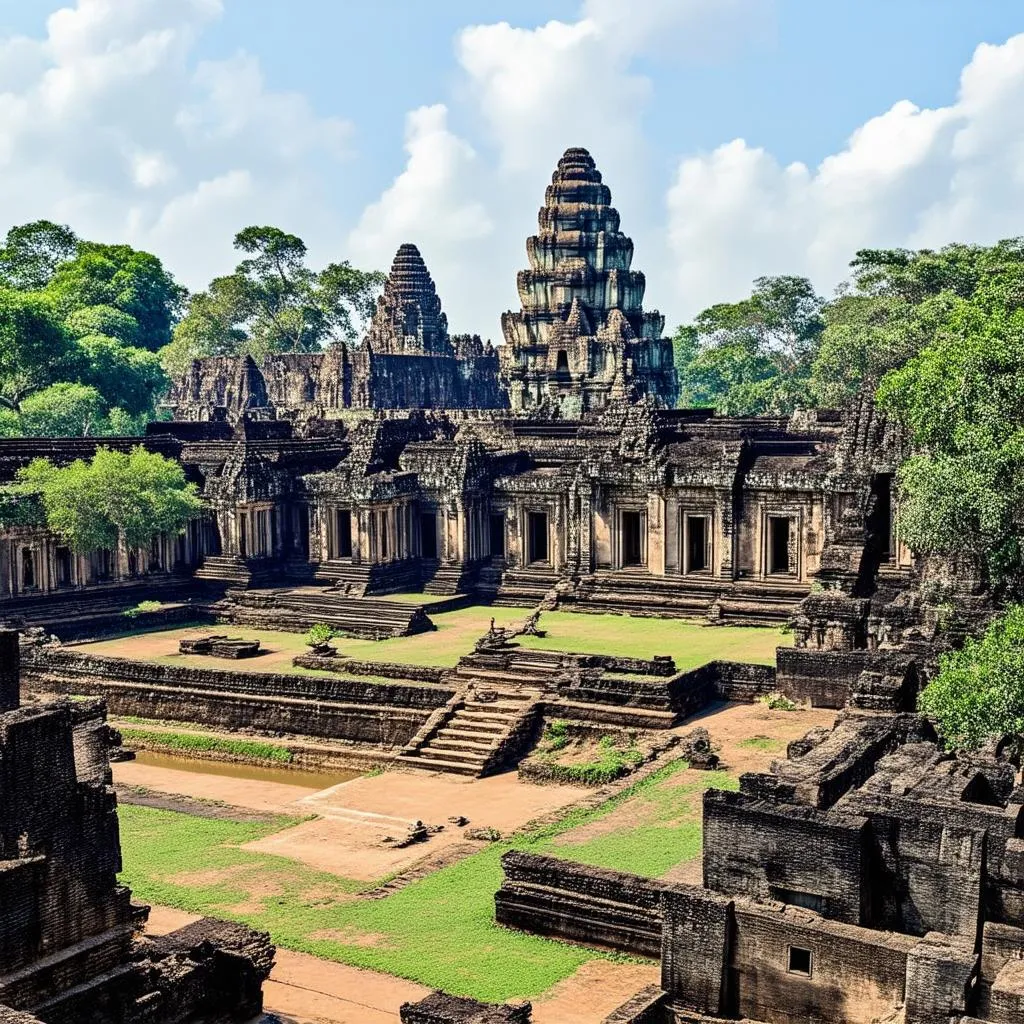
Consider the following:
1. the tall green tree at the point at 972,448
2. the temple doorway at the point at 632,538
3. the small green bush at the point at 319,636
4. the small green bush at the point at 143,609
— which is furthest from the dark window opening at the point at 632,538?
the small green bush at the point at 143,609

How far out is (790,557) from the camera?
39.6m

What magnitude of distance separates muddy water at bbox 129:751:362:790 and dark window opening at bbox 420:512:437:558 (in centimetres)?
1630

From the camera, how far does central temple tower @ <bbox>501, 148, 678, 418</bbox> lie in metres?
69.1

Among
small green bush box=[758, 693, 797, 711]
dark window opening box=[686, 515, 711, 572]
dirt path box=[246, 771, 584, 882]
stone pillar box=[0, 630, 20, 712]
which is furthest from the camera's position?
dark window opening box=[686, 515, 711, 572]

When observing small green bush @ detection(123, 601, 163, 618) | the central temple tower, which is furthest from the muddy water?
the central temple tower

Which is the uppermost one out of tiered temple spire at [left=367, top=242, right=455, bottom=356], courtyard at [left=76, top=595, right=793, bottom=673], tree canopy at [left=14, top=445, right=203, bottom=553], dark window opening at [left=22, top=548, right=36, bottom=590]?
tiered temple spire at [left=367, top=242, right=455, bottom=356]

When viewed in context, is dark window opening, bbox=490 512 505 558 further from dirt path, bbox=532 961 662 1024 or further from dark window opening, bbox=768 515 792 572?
dirt path, bbox=532 961 662 1024

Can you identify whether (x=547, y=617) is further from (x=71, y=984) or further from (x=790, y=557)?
(x=71, y=984)

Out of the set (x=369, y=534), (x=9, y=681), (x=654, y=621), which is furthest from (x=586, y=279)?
(x=9, y=681)

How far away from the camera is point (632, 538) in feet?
138

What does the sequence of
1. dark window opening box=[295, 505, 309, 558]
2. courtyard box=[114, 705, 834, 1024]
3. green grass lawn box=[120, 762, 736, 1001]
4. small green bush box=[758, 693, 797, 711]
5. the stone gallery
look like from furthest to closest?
dark window opening box=[295, 505, 309, 558] < small green bush box=[758, 693, 797, 711] < green grass lawn box=[120, 762, 736, 1001] < courtyard box=[114, 705, 834, 1024] < the stone gallery

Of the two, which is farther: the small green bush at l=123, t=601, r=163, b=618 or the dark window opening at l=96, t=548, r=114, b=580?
the dark window opening at l=96, t=548, r=114, b=580

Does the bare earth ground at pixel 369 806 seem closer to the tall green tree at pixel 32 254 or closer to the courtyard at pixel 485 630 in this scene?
the courtyard at pixel 485 630

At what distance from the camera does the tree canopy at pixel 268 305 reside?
98188 millimetres
